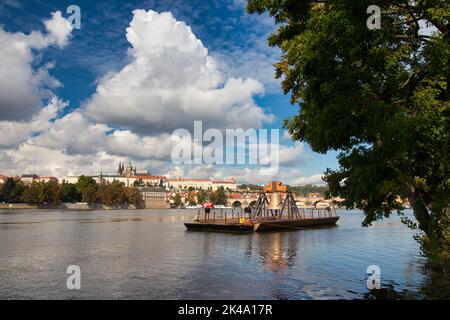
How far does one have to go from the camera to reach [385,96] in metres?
15.9

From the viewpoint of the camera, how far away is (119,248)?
42.4 m

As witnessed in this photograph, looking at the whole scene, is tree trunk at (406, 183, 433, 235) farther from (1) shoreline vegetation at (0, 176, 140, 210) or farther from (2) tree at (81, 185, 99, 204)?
(2) tree at (81, 185, 99, 204)

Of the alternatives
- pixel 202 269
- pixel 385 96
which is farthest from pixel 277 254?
pixel 385 96

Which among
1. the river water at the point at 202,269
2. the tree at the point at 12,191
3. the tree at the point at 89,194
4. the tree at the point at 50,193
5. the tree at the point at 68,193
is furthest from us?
the tree at the point at 89,194

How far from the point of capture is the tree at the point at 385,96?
1326cm

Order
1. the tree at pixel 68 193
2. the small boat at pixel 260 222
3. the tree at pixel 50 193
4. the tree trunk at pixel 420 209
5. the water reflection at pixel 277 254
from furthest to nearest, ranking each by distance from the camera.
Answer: the tree at pixel 68 193 → the tree at pixel 50 193 → the small boat at pixel 260 222 → the water reflection at pixel 277 254 → the tree trunk at pixel 420 209

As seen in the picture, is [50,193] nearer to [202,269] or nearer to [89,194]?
[89,194]

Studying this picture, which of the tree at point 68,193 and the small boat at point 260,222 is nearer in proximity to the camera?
the small boat at point 260,222

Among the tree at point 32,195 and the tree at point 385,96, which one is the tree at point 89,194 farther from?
the tree at point 385,96

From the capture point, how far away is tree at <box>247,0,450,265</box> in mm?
13258

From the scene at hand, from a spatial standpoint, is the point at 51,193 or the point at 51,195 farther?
the point at 51,195
